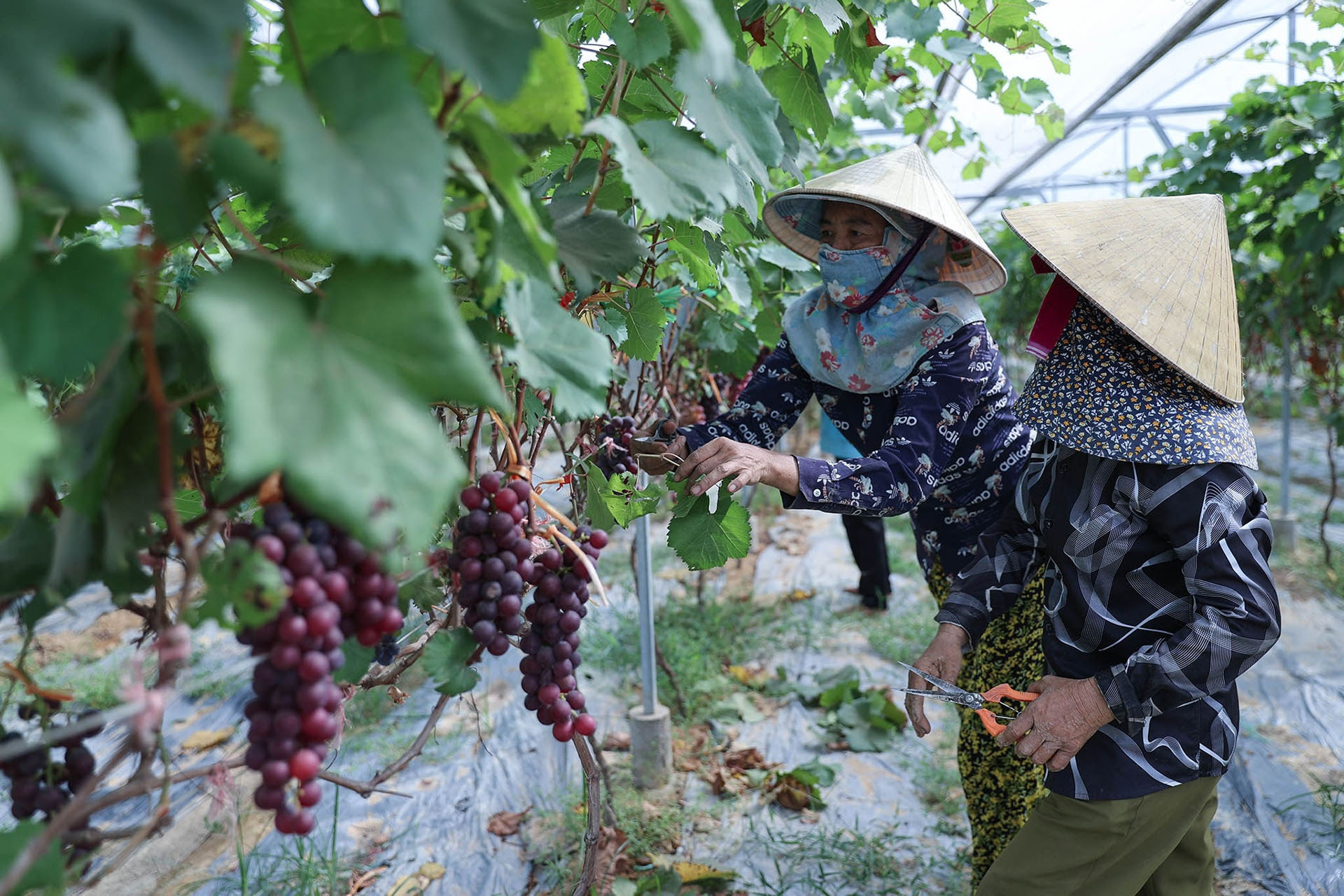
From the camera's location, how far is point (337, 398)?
52cm

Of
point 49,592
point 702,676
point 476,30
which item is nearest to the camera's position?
point 476,30

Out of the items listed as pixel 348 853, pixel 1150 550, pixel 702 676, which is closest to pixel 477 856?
pixel 348 853

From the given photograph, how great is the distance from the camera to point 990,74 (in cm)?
305

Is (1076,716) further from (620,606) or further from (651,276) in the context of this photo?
(620,606)

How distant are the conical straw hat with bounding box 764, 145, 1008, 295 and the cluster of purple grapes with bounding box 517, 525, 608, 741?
113 centimetres

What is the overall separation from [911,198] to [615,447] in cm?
82

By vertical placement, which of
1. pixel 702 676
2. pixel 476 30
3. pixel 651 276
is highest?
pixel 476 30

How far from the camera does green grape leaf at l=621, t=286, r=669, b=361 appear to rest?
1513mm

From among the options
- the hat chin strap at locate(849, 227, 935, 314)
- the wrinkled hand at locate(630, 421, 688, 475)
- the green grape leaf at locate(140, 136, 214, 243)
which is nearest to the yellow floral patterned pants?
the hat chin strap at locate(849, 227, 935, 314)

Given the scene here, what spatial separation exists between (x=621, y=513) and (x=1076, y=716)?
0.88m

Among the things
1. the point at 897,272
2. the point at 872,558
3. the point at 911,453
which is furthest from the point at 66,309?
the point at 872,558

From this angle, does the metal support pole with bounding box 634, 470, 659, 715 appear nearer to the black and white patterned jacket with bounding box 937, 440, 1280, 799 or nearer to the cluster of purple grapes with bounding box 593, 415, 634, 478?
the cluster of purple grapes with bounding box 593, 415, 634, 478

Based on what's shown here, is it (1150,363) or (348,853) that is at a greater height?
(1150,363)

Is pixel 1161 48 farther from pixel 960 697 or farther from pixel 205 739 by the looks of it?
pixel 205 739
